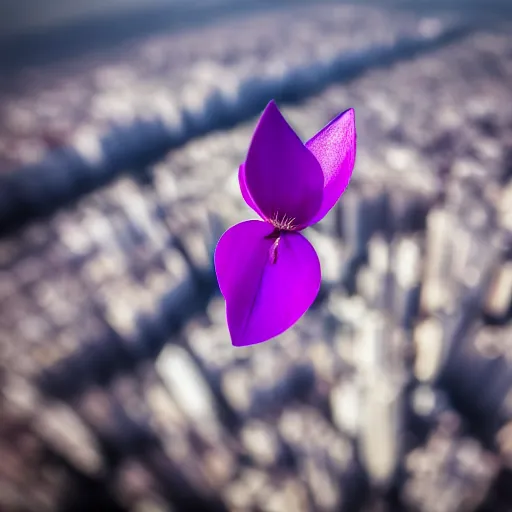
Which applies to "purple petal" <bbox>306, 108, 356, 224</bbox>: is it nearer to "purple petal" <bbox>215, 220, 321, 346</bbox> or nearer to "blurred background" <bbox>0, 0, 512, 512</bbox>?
"purple petal" <bbox>215, 220, 321, 346</bbox>

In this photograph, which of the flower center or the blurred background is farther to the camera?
the blurred background

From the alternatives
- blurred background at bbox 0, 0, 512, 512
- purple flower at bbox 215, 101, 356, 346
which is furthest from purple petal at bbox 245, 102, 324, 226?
blurred background at bbox 0, 0, 512, 512

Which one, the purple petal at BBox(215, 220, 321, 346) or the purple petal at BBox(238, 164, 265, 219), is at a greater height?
the purple petal at BBox(238, 164, 265, 219)

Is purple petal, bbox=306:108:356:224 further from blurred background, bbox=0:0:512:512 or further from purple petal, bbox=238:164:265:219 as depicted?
blurred background, bbox=0:0:512:512

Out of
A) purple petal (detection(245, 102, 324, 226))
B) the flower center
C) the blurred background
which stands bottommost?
the flower center

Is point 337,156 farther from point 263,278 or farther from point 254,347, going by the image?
point 254,347

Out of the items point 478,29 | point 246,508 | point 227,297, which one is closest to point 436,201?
point 246,508
